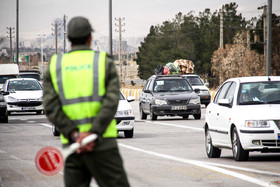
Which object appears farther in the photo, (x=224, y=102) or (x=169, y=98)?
(x=169, y=98)

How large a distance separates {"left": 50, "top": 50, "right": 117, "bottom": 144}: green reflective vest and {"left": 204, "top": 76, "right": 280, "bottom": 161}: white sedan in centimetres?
776

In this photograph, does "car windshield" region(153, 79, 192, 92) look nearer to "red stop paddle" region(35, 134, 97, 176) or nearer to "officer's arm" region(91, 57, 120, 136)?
"officer's arm" region(91, 57, 120, 136)

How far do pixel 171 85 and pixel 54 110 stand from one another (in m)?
23.1

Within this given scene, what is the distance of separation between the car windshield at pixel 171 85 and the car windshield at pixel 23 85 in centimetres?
723

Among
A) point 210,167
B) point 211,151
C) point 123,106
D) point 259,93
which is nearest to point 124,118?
point 123,106

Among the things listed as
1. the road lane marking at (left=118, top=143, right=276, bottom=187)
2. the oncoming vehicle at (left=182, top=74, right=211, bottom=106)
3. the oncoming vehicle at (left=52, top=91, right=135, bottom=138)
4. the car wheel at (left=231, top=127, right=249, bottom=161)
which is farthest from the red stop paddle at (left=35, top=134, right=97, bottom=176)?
the oncoming vehicle at (left=182, top=74, right=211, bottom=106)

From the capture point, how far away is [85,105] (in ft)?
16.9

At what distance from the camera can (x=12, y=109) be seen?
105 ft

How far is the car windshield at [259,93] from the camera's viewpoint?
44.0 feet

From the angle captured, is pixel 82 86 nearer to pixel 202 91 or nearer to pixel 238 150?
pixel 238 150

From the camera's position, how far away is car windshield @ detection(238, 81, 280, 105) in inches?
527

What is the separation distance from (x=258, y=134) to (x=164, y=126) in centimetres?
1185

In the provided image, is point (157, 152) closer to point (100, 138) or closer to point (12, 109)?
point (100, 138)

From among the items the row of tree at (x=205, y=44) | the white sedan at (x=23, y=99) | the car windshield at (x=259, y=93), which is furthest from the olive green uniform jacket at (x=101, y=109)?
the row of tree at (x=205, y=44)
